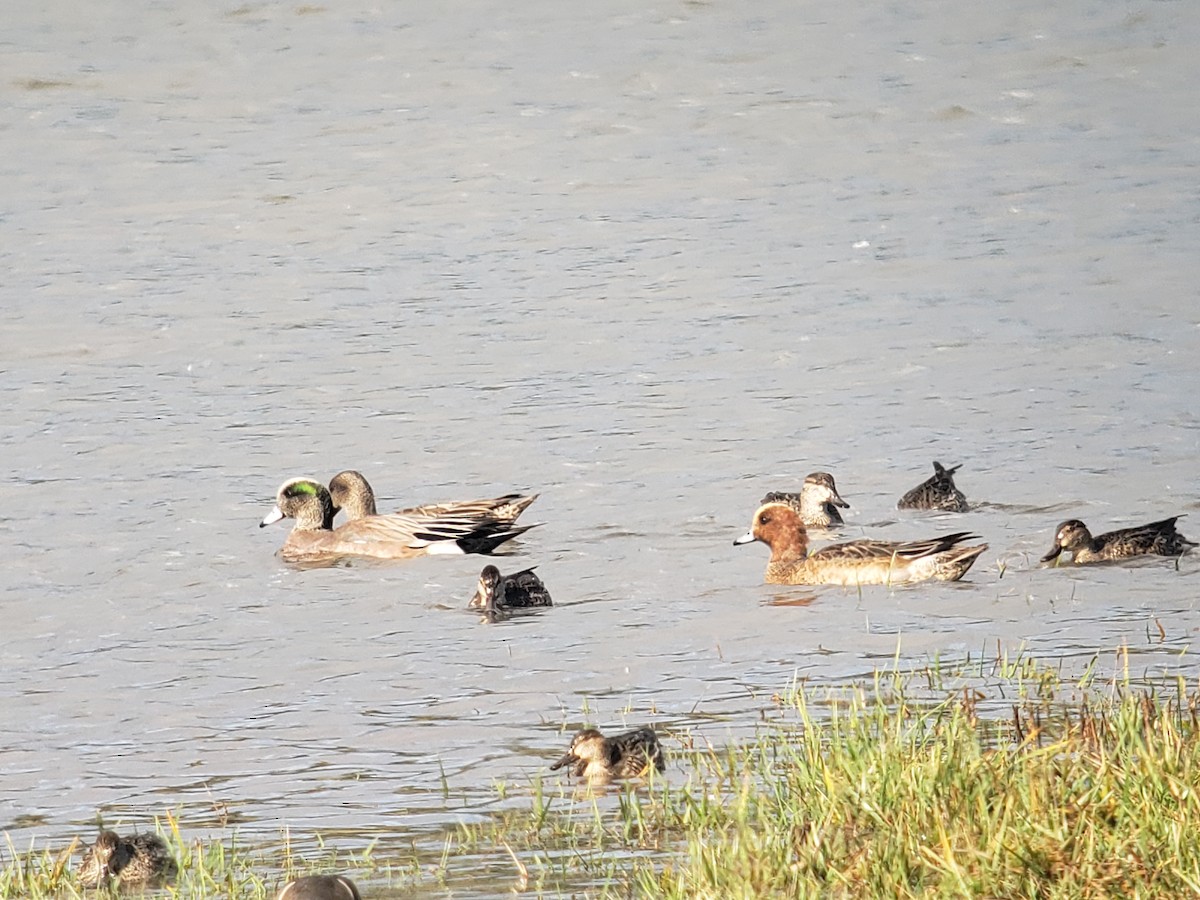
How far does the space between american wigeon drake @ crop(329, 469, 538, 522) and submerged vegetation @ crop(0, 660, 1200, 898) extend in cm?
501

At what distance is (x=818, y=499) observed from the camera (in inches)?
464

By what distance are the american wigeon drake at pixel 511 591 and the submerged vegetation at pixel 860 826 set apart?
3.04 m

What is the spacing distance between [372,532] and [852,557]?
9.69ft

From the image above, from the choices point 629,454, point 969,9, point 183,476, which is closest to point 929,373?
point 629,454

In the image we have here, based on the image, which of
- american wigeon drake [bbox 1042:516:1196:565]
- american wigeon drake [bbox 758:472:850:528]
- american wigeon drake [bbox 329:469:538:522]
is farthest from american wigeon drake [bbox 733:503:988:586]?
american wigeon drake [bbox 329:469:538:522]

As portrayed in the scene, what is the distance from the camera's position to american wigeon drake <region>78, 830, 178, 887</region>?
5996 mm

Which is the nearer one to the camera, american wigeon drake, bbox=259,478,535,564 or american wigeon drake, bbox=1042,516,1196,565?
american wigeon drake, bbox=1042,516,1196,565

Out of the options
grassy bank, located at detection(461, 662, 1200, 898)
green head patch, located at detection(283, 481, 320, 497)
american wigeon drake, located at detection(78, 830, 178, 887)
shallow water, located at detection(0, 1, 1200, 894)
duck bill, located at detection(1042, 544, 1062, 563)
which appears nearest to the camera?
grassy bank, located at detection(461, 662, 1200, 898)

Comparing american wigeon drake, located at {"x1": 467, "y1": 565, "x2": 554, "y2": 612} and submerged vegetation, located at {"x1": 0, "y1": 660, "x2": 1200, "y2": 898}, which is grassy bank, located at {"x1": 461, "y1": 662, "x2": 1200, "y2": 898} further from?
american wigeon drake, located at {"x1": 467, "y1": 565, "x2": 554, "y2": 612}

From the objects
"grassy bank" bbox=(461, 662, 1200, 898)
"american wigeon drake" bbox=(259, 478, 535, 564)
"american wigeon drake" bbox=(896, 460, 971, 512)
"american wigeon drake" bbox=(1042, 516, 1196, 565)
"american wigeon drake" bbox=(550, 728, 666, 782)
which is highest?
"american wigeon drake" bbox=(259, 478, 535, 564)

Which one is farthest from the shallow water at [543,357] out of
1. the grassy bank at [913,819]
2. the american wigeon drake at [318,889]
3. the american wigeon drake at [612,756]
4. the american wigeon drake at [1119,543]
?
the american wigeon drake at [318,889]

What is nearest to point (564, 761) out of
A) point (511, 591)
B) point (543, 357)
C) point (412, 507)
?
point (511, 591)

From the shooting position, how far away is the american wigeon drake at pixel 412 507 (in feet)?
39.3

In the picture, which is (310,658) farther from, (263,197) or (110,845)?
(263,197)
